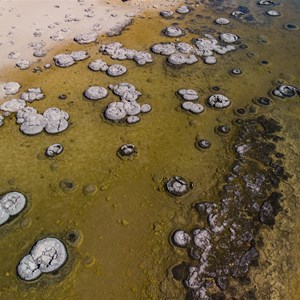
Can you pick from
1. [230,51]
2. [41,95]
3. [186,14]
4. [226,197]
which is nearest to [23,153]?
[41,95]

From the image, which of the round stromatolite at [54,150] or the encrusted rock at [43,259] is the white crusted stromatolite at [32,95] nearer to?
the round stromatolite at [54,150]

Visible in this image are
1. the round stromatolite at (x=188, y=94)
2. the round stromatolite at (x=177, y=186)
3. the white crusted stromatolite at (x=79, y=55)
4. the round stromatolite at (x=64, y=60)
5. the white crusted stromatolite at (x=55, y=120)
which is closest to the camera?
the round stromatolite at (x=177, y=186)

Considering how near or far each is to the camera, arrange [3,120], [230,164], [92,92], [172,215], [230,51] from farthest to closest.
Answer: [230,51] → [92,92] → [3,120] → [230,164] → [172,215]

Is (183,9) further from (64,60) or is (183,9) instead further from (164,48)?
(64,60)

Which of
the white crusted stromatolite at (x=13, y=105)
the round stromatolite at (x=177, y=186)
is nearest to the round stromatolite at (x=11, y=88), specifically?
the white crusted stromatolite at (x=13, y=105)

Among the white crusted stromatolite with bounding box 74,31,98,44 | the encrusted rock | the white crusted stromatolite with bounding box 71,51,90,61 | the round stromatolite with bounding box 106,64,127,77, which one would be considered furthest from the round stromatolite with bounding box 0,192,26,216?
the white crusted stromatolite with bounding box 74,31,98,44

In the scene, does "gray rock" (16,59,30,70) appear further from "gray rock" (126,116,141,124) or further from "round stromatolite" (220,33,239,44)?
"round stromatolite" (220,33,239,44)

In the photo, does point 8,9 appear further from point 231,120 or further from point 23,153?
point 231,120
